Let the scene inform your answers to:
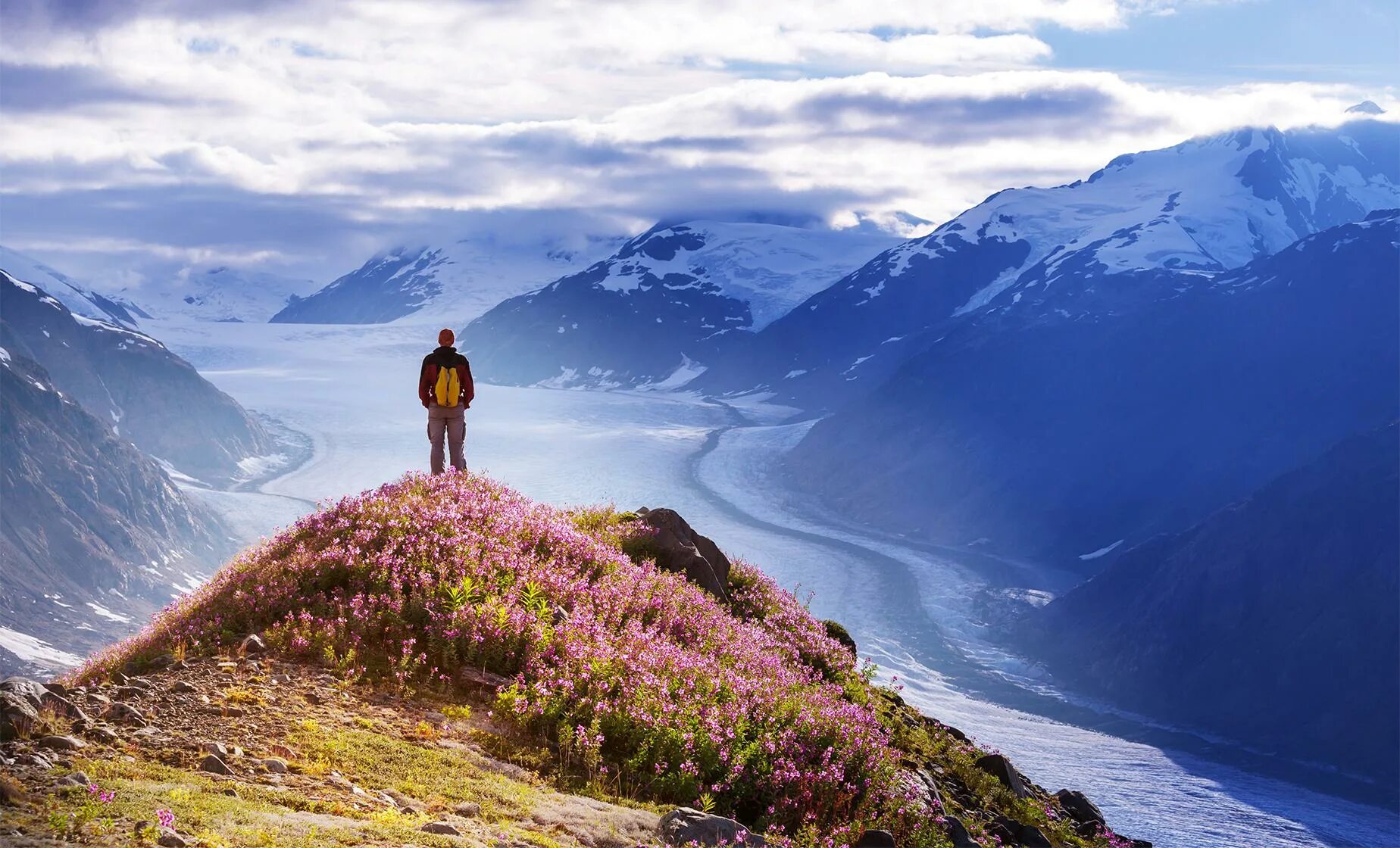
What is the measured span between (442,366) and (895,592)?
457 feet

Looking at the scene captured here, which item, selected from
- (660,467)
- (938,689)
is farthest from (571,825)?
(660,467)

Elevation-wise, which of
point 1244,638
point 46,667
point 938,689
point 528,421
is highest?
point 528,421

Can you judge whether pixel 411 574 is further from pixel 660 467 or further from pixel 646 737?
pixel 660 467

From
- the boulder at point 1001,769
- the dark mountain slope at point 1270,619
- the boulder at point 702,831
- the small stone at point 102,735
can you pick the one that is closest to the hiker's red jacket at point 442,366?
the boulder at point 1001,769

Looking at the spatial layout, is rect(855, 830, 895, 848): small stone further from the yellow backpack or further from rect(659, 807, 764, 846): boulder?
the yellow backpack

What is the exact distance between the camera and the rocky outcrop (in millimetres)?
16469

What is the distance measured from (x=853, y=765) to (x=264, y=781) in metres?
5.40

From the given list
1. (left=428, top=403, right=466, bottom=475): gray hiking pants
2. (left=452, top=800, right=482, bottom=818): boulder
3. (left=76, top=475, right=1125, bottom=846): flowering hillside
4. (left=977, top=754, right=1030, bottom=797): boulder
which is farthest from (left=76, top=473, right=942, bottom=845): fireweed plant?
(left=428, top=403, right=466, bottom=475): gray hiking pants

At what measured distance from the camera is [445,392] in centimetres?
1817

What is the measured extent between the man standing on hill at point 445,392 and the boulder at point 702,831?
1004cm

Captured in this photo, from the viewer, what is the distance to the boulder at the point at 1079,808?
55.8ft

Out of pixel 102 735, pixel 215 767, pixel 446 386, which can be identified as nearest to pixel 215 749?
pixel 215 767

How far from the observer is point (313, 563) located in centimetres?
1247

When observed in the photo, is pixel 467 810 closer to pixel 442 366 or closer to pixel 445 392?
pixel 445 392
